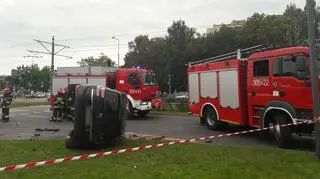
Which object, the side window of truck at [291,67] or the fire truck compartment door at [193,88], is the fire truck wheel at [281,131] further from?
the fire truck compartment door at [193,88]

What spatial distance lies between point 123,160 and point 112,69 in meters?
16.4

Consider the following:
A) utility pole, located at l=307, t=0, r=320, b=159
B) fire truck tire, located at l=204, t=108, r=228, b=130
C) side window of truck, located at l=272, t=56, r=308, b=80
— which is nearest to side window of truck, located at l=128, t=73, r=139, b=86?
fire truck tire, located at l=204, t=108, r=228, b=130

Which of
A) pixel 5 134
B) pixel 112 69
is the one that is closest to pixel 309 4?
pixel 5 134

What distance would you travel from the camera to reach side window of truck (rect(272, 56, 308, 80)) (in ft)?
38.8

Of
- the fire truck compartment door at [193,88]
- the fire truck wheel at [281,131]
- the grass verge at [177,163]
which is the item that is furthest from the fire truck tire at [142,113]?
the grass verge at [177,163]

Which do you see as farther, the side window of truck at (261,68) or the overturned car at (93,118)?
the side window of truck at (261,68)

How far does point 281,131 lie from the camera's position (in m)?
12.3

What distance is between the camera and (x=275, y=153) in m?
10.4

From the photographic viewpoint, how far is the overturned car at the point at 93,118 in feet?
37.8

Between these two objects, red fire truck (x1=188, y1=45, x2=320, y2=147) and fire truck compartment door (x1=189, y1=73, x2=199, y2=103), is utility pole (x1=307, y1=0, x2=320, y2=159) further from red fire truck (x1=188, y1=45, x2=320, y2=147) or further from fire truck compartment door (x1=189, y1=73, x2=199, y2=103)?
fire truck compartment door (x1=189, y1=73, x2=199, y2=103)

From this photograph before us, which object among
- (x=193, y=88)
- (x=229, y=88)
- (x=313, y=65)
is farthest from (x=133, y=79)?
(x=313, y=65)

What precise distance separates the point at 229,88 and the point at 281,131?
334 cm

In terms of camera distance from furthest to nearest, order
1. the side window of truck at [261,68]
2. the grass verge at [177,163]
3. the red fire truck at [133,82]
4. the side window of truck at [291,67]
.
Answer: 1. the red fire truck at [133,82]
2. the side window of truck at [261,68]
3. the side window of truck at [291,67]
4. the grass verge at [177,163]

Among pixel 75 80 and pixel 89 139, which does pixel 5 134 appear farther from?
pixel 75 80
